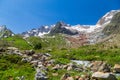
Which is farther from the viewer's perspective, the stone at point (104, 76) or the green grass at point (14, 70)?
the green grass at point (14, 70)

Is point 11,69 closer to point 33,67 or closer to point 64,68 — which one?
point 33,67

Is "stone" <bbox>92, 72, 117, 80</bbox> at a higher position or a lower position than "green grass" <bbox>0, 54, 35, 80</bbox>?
lower

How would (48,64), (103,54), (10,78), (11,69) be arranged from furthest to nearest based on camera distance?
1. (103,54)
2. (48,64)
3. (11,69)
4. (10,78)

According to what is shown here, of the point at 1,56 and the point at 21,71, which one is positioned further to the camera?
the point at 1,56

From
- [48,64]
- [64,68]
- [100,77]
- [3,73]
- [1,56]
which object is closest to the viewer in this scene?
[100,77]

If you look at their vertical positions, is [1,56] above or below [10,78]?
above

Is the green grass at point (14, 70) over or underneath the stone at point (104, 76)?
over

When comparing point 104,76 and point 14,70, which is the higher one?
point 14,70

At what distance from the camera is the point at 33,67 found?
169 ft

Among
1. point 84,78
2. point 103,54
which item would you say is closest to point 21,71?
point 84,78

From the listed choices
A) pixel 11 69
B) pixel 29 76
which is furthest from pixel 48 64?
pixel 29 76

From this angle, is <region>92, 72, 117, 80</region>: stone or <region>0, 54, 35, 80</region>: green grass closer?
<region>92, 72, 117, 80</region>: stone

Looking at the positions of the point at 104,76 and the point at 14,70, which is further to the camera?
the point at 14,70

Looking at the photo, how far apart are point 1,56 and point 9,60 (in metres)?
4.20
